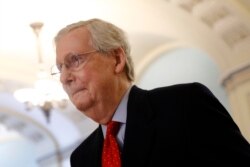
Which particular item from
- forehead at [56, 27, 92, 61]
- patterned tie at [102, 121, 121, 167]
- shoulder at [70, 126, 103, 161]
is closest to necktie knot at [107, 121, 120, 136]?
patterned tie at [102, 121, 121, 167]

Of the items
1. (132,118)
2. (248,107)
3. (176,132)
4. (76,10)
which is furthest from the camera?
(76,10)

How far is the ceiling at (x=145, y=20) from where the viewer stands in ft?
19.6

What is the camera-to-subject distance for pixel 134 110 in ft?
6.62

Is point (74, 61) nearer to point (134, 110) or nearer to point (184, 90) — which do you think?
point (134, 110)

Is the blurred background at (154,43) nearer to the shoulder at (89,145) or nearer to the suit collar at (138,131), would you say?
the shoulder at (89,145)

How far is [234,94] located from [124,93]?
460 centimetres

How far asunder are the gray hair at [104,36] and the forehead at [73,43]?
2 centimetres

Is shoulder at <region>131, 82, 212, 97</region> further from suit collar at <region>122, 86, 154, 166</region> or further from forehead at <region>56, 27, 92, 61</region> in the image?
forehead at <region>56, 27, 92, 61</region>

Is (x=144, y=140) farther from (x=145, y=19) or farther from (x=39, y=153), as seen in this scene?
(x=39, y=153)

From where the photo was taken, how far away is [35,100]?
741cm

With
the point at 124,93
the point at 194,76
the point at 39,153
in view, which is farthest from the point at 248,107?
the point at 39,153

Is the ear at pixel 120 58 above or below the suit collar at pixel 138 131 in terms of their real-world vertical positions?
above

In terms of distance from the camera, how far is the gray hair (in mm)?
2068

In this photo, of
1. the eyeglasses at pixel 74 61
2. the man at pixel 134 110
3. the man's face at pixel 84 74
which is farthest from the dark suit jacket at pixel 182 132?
the eyeglasses at pixel 74 61
